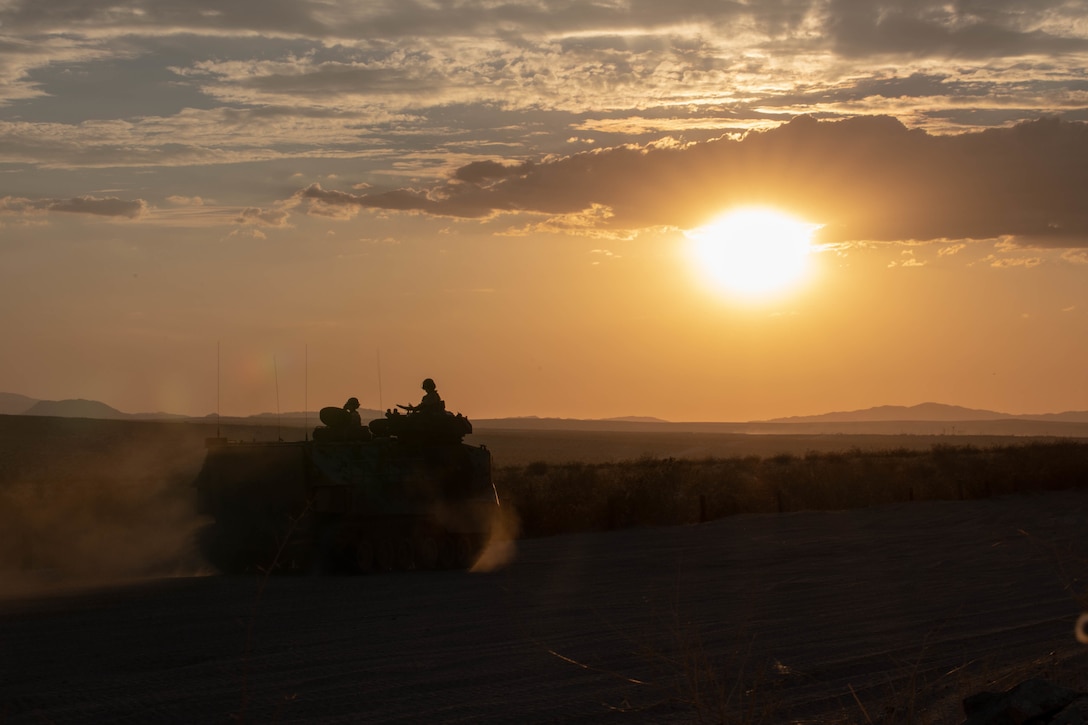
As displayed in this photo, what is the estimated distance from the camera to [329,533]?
20.2 metres

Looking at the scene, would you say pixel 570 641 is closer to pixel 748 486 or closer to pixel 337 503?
pixel 337 503

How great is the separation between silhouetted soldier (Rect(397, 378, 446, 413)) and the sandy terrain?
10.5ft

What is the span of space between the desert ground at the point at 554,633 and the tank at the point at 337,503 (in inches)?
31.1

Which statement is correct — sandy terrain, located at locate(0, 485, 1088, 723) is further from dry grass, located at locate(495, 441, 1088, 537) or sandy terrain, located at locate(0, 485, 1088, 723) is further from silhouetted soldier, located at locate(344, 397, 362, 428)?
dry grass, located at locate(495, 441, 1088, 537)

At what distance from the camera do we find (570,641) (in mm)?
13305

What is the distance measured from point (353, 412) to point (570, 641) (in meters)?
10.4

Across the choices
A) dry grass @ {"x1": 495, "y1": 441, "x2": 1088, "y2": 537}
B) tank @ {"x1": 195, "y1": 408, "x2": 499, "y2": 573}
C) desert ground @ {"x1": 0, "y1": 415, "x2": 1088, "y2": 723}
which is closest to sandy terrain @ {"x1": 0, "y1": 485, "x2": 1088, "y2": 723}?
desert ground @ {"x1": 0, "y1": 415, "x2": 1088, "y2": 723}

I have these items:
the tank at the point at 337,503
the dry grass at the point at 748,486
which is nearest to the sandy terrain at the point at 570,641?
the tank at the point at 337,503

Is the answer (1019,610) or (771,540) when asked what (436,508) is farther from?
(1019,610)

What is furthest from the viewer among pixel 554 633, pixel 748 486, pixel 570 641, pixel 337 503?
pixel 748 486

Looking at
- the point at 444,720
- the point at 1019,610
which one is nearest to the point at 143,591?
the point at 444,720

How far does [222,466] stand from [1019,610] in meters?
12.6

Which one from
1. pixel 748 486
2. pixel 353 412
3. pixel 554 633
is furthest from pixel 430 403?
pixel 748 486

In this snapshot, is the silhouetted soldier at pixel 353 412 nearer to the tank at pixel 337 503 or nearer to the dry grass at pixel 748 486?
the tank at pixel 337 503
